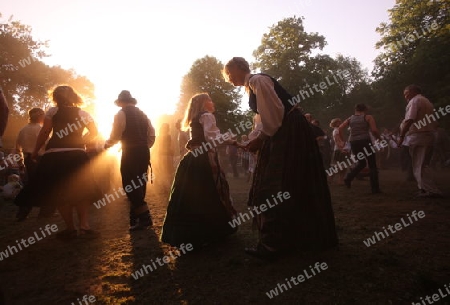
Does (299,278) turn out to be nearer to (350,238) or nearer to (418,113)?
(350,238)

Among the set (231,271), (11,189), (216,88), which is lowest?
(231,271)

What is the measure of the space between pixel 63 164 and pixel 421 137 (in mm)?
6519

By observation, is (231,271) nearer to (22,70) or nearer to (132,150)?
(132,150)

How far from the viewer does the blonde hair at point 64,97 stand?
4215mm

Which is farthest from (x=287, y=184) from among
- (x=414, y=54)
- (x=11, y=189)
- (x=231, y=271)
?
(x=414, y=54)

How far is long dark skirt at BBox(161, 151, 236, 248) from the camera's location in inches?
137

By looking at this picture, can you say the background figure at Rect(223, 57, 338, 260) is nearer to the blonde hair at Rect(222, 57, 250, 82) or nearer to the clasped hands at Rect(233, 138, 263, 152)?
the clasped hands at Rect(233, 138, 263, 152)

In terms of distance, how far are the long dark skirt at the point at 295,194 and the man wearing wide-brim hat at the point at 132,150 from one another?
2.42 m

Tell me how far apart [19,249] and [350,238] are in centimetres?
425

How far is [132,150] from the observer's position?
195 inches

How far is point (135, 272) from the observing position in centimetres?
303

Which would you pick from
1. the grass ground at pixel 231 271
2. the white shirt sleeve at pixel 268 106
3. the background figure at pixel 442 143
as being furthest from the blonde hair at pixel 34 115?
the background figure at pixel 442 143

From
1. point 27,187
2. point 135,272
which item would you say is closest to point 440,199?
point 135,272

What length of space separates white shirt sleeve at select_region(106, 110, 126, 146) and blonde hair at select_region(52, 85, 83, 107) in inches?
25.7
